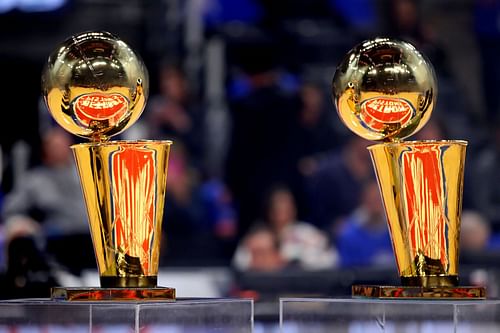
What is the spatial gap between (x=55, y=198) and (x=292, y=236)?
939mm

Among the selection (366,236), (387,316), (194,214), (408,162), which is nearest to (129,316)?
(387,316)

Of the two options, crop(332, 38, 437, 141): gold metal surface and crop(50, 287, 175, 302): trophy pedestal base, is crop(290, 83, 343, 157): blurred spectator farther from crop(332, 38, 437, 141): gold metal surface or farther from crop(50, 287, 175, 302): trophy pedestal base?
crop(50, 287, 175, 302): trophy pedestal base

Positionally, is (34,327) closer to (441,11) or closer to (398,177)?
(398,177)

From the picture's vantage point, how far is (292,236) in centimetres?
427

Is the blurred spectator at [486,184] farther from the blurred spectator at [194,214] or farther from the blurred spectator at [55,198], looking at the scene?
the blurred spectator at [55,198]

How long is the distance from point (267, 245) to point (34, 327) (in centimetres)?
279

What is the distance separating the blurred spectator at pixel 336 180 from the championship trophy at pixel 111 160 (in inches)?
106

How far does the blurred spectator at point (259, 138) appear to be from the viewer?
4.29 m

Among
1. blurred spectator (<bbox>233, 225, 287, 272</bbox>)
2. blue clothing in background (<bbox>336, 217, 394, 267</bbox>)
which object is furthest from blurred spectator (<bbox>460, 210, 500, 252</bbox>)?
blurred spectator (<bbox>233, 225, 287, 272</bbox>)

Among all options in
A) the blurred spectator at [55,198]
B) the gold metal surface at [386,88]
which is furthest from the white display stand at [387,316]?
the blurred spectator at [55,198]

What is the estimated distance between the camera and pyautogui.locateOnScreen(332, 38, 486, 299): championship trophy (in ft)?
5.26

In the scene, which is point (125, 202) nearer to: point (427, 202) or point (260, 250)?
point (427, 202)

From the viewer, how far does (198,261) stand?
Answer: 416 centimetres

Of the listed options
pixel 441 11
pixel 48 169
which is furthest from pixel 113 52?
pixel 441 11
